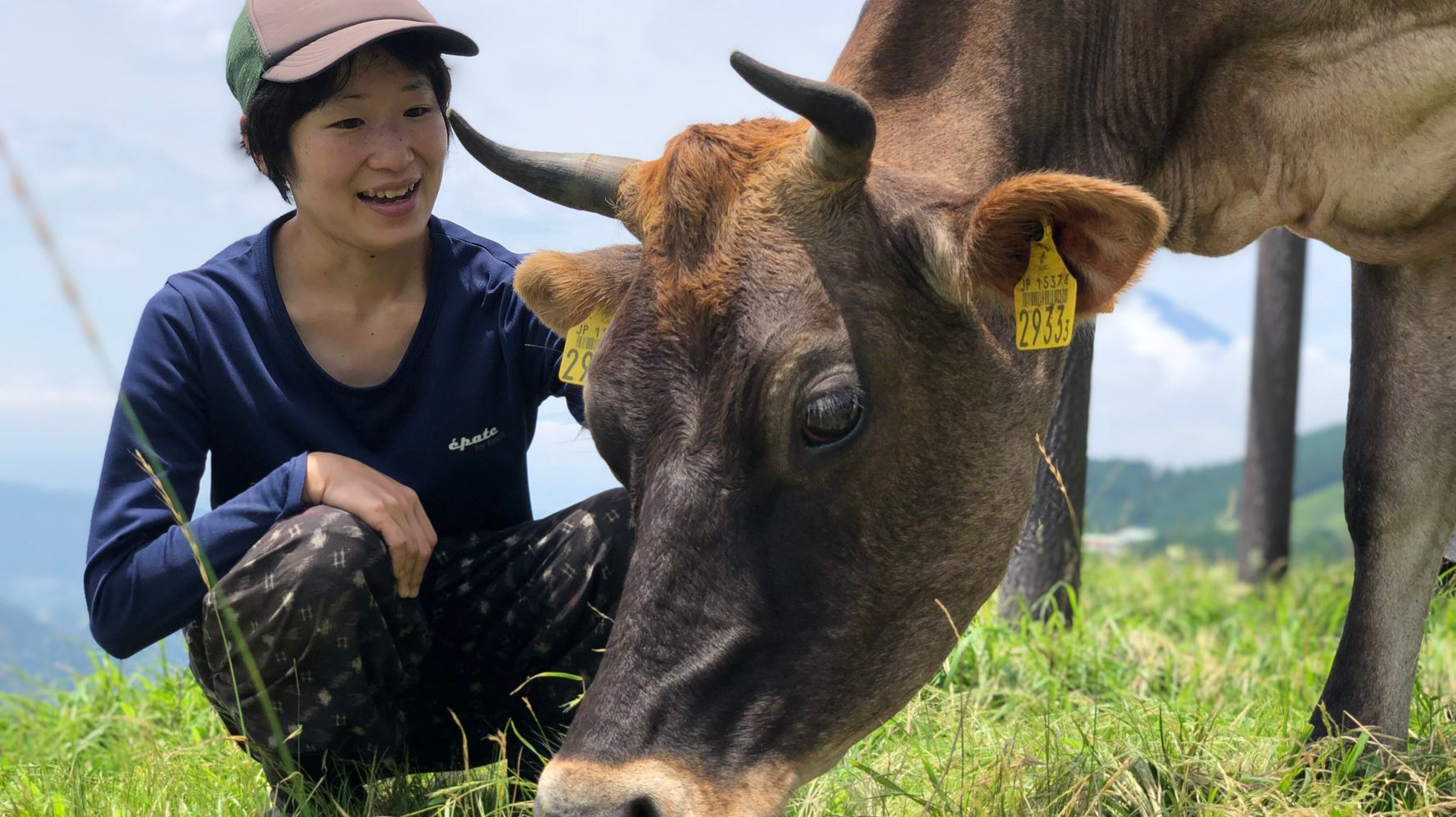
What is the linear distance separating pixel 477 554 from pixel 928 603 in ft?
4.07

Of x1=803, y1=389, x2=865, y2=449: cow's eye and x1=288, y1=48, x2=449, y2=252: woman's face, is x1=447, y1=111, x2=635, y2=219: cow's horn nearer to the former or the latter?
x1=288, y1=48, x2=449, y2=252: woman's face

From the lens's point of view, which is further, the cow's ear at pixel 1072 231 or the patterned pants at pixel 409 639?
the patterned pants at pixel 409 639

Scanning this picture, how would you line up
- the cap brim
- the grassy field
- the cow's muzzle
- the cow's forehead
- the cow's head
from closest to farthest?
1. the cow's muzzle
2. the cow's head
3. the cow's forehead
4. the grassy field
5. the cap brim

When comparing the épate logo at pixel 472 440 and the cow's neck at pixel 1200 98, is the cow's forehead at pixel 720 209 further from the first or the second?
the épate logo at pixel 472 440

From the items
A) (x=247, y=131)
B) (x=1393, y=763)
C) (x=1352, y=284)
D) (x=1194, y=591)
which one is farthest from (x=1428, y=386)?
(x=1194, y=591)

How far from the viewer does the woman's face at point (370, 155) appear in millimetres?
3357

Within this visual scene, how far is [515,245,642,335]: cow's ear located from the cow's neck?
0.72 meters

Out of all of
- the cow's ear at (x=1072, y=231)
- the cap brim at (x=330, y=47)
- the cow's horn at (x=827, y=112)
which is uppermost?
the cap brim at (x=330, y=47)

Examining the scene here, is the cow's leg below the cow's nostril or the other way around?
the other way around

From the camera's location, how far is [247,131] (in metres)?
3.50

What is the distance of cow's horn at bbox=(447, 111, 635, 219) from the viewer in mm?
3221

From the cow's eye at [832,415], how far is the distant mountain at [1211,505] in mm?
4351

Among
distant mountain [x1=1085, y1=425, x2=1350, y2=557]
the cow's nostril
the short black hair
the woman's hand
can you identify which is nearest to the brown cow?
the cow's nostril

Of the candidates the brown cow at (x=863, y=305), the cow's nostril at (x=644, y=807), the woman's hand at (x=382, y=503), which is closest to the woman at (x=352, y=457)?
the woman's hand at (x=382, y=503)
